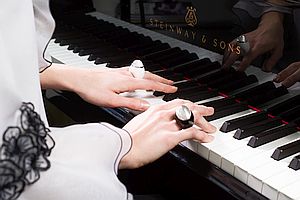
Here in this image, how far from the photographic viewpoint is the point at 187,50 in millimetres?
1379

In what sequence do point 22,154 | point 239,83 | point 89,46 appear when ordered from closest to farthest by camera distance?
1. point 22,154
2. point 239,83
3. point 89,46

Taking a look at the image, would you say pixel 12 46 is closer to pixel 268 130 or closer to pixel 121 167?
pixel 121 167

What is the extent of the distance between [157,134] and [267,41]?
1.20 ft

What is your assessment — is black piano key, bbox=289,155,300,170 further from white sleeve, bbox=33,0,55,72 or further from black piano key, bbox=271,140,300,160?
white sleeve, bbox=33,0,55,72

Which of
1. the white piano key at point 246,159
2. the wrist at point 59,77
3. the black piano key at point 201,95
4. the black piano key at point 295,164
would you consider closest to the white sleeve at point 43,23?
the wrist at point 59,77

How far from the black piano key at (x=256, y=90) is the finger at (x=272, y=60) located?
0.12 ft

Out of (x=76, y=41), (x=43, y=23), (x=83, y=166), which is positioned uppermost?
(x=43, y=23)

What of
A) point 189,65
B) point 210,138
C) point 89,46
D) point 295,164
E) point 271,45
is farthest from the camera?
point 89,46

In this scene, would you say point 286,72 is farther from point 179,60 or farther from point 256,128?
point 179,60

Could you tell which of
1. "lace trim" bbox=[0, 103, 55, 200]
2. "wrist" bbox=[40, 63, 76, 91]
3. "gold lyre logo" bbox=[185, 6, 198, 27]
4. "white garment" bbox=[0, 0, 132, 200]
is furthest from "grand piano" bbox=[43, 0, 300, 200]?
"lace trim" bbox=[0, 103, 55, 200]

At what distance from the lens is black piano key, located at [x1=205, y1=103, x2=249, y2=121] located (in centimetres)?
113

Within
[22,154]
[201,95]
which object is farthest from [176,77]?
[22,154]

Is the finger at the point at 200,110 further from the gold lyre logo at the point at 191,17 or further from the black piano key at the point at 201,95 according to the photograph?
the gold lyre logo at the point at 191,17

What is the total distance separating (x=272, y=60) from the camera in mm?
1132
